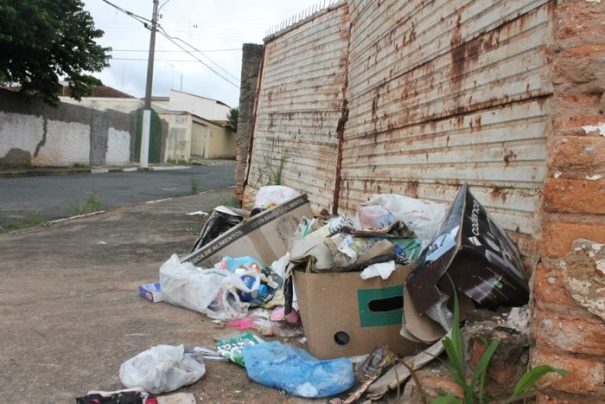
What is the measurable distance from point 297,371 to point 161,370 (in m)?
0.58

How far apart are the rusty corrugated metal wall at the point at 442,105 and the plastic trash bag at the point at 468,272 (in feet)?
0.55

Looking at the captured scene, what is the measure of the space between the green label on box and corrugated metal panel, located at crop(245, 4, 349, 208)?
313 centimetres

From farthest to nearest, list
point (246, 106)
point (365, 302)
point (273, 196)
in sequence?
point (246, 106)
point (273, 196)
point (365, 302)

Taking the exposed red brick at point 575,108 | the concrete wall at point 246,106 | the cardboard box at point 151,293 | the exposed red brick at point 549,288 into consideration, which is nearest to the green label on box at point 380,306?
the exposed red brick at point 549,288

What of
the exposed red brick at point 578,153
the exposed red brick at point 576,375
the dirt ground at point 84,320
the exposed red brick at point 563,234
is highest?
the exposed red brick at point 578,153

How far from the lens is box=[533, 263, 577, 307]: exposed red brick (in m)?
1.62

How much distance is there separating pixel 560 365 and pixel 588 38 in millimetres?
978

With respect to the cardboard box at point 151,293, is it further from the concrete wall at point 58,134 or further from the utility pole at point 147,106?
the utility pole at point 147,106

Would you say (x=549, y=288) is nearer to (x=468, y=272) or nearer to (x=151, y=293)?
(x=468, y=272)

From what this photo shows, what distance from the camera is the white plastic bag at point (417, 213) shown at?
9.69 ft

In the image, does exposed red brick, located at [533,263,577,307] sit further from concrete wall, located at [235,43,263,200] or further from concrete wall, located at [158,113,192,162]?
concrete wall, located at [158,113,192,162]

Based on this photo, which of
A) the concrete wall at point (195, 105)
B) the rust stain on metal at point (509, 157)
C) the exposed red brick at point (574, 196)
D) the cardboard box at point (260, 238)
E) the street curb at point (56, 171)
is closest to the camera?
the exposed red brick at point (574, 196)

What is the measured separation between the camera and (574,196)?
1600 millimetres

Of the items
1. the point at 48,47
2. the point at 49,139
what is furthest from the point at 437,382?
the point at 49,139
